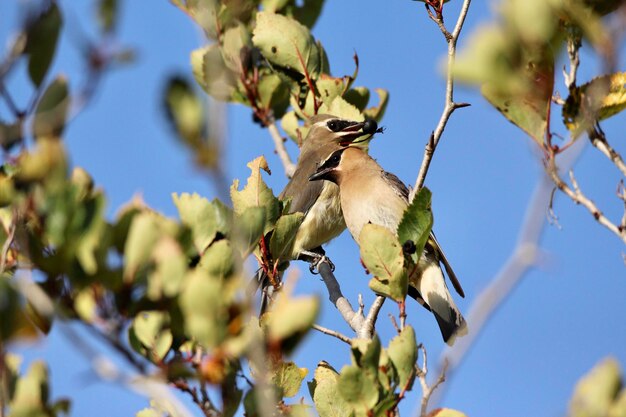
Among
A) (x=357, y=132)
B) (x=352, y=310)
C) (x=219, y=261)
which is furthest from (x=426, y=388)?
(x=357, y=132)

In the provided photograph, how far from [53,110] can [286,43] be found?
11.8 feet

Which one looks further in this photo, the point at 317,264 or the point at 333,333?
the point at 317,264

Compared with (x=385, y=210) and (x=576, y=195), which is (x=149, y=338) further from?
(x=385, y=210)

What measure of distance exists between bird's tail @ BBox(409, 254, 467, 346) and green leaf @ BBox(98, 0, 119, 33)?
3811mm

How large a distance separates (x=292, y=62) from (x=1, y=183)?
3.75 meters

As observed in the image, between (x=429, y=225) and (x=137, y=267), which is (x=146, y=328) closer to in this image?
(x=137, y=267)

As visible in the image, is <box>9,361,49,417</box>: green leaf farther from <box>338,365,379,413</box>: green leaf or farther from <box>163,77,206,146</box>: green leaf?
<box>163,77,206,146</box>: green leaf

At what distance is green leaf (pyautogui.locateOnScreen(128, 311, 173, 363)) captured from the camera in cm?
240

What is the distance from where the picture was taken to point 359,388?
8.95 feet

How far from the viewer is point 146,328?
2.40m

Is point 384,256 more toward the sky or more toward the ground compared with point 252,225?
more toward the ground

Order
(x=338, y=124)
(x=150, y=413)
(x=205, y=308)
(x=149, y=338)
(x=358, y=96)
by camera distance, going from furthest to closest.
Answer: (x=338, y=124)
(x=358, y=96)
(x=150, y=413)
(x=149, y=338)
(x=205, y=308)

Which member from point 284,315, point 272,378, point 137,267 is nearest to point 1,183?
point 137,267

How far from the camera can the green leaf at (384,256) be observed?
131 inches
